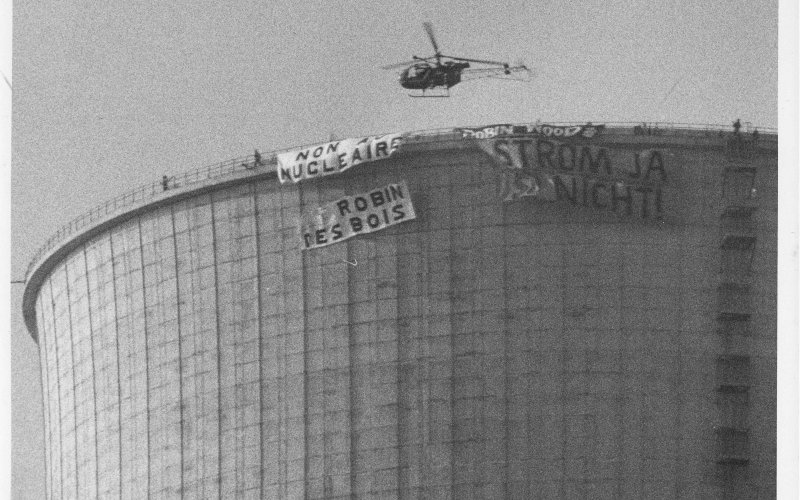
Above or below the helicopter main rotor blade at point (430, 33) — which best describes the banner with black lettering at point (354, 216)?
below

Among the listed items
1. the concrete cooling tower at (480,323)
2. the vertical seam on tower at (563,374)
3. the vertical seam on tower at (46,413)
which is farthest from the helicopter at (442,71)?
the vertical seam on tower at (46,413)

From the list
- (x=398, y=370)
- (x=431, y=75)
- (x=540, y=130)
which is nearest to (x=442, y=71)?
(x=431, y=75)

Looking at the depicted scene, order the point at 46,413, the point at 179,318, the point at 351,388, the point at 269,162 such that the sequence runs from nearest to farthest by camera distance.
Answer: the point at 351,388 → the point at 269,162 → the point at 179,318 → the point at 46,413

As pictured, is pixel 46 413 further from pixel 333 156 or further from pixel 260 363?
pixel 333 156

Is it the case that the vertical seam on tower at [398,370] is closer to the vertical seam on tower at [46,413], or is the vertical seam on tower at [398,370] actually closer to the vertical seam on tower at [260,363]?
the vertical seam on tower at [260,363]
